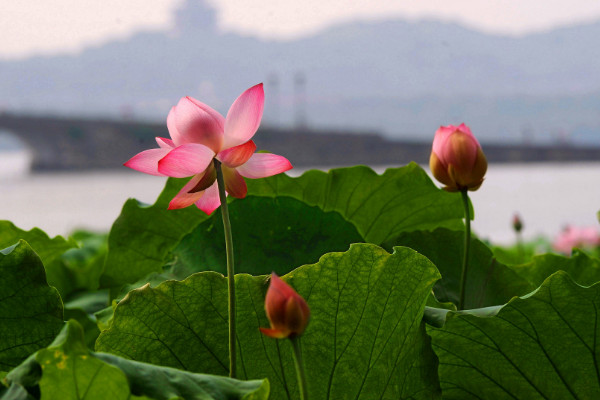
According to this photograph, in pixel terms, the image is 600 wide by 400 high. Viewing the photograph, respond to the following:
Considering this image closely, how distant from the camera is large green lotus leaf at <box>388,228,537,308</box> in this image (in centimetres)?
44

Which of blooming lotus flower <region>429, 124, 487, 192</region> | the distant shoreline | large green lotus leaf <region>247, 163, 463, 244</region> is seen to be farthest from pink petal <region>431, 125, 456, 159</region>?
the distant shoreline

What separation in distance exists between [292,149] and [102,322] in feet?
43.0

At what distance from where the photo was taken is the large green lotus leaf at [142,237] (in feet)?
1.67

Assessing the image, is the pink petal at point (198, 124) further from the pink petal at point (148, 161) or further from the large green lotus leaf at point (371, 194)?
the large green lotus leaf at point (371, 194)

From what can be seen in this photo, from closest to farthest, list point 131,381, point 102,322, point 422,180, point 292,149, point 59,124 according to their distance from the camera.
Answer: point 131,381, point 102,322, point 422,180, point 292,149, point 59,124

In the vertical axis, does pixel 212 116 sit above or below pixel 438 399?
above

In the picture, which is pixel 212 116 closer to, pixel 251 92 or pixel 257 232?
pixel 251 92

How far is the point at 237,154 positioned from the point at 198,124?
0.02m

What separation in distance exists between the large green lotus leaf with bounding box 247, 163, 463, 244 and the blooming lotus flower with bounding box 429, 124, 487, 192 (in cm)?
11

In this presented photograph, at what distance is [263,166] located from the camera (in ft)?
1.02

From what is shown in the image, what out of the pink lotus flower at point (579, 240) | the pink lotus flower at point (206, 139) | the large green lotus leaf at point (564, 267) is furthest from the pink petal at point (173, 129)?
the pink lotus flower at point (579, 240)

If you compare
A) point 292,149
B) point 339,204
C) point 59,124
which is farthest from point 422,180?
point 59,124

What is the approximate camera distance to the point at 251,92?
29 centimetres

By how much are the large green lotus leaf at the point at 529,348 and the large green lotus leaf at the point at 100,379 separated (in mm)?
116
